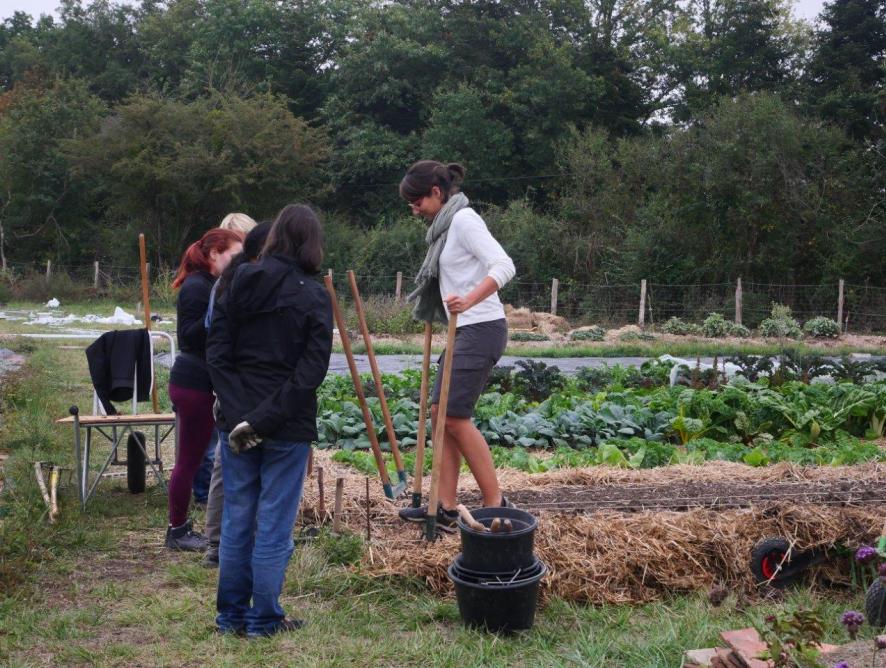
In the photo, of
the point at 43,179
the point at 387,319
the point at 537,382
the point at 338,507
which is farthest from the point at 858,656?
the point at 43,179

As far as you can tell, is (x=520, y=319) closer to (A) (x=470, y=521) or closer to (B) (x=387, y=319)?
(B) (x=387, y=319)

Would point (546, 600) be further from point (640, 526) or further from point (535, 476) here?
point (535, 476)

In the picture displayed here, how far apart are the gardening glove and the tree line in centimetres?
2529

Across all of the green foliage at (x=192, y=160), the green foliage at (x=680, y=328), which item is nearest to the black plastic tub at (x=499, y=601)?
the green foliage at (x=680, y=328)

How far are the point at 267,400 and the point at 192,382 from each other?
1498 millimetres

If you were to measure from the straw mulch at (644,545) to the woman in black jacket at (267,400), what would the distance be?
0.72 m

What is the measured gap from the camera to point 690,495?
17.5 feet

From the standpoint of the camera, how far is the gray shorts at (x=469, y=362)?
4.58 m

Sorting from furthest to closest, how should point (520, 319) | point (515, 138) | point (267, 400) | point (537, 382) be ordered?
point (515, 138) < point (520, 319) < point (537, 382) < point (267, 400)

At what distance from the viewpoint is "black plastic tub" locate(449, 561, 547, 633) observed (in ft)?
12.4

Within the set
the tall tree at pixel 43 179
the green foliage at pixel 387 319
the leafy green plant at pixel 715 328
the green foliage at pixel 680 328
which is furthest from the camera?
the tall tree at pixel 43 179

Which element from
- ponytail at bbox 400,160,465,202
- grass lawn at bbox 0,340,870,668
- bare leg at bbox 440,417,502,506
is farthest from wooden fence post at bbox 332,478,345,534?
ponytail at bbox 400,160,465,202

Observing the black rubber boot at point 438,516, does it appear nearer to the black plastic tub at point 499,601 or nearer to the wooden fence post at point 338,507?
the wooden fence post at point 338,507

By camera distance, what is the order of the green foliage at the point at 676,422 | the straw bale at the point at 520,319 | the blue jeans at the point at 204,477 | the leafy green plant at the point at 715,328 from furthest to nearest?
the straw bale at the point at 520,319, the leafy green plant at the point at 715,328, the green foliage at the point at 676,422, the blue jeans at the point at 204,477
